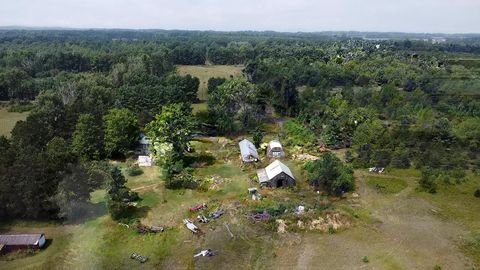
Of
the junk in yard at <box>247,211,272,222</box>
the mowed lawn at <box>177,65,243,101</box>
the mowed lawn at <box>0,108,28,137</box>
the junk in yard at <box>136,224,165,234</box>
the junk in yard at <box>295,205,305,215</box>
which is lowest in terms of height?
the mowed lawn at <box>0,108,28,137</box>

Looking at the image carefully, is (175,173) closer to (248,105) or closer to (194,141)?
(194,141)

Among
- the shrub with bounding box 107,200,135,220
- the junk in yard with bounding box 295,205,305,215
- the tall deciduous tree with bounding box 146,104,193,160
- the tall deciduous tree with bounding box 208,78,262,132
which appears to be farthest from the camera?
the tall deciduous tree with bounding box 208,78,262,132

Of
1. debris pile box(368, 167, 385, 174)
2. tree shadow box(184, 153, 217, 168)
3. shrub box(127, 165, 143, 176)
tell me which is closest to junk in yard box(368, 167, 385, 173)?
debris pile box(368, 167, 385, 174)

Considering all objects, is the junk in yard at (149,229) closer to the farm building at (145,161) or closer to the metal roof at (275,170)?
the metal roof at (275,170)

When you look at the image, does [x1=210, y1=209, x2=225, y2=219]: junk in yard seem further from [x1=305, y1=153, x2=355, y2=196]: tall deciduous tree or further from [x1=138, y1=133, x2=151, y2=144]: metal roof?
Result: [x1=138, y1=133, x2=151, y2=144]: metal roof

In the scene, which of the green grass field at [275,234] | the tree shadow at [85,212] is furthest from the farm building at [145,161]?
the tree shadow at [85,212]

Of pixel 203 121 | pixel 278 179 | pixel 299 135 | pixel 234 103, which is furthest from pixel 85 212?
pixel 299 135

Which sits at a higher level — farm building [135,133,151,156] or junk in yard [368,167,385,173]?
farm building [135,133,151,156]

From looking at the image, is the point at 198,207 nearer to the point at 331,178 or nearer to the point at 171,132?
the point at 171,132
